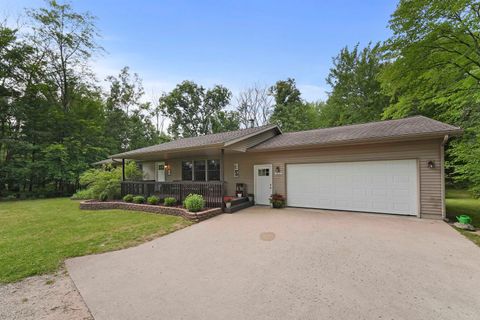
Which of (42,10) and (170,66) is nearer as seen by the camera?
(170,66)

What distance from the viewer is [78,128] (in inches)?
713

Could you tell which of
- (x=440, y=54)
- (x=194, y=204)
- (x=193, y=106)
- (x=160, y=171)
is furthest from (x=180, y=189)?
(x=193, y=106)

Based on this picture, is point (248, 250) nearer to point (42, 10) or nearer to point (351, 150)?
point (351, 150)

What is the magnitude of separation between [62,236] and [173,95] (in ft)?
81.7

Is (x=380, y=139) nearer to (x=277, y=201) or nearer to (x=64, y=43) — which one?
(x=277, y=201)

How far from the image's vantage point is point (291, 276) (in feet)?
10.6

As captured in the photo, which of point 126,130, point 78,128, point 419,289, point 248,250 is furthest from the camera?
point 126,130

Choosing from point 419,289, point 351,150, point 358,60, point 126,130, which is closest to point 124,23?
point 351,150

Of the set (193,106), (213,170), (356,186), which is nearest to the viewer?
(356,186)

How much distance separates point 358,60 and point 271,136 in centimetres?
1426

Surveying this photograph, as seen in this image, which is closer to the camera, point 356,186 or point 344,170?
point 356,186

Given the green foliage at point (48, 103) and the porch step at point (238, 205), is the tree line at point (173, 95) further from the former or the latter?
the porch step at point (238, 205)

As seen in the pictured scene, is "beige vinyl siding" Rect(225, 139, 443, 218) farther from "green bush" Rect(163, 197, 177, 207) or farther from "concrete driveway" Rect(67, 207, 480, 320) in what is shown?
"green bush" Rect(163, 197, 177, 207)

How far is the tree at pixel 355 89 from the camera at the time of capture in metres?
17.8
